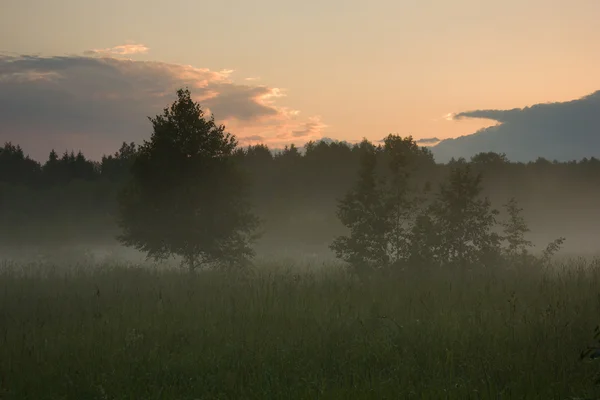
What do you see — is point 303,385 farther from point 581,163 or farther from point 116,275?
point 581,163

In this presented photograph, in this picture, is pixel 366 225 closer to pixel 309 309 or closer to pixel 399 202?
pixel 399 202

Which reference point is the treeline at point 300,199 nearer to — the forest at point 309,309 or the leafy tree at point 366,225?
Answer: the forest at point 309,309

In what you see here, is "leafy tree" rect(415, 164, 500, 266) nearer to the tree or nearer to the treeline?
the tree

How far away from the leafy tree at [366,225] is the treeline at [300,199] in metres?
18.4

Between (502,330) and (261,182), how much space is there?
110 feet

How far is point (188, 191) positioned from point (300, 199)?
77.2ft

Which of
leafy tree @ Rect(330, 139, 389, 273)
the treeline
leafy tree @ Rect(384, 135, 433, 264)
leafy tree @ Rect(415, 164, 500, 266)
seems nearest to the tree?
leafy tree @ Rect(330, 139, 389, 273)

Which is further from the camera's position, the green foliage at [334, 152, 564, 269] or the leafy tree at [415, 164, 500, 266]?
the leafy tree at [415, 164, 500, 266]

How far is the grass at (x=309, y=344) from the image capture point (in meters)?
6.29

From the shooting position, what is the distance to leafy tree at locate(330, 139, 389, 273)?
1425 cm

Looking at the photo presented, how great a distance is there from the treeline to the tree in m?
14.5

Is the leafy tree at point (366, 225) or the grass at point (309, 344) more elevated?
the leafy tree at point (366, 225)

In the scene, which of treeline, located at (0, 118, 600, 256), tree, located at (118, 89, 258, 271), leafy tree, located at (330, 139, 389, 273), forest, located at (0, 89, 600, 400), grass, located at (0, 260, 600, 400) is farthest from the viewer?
treeline, located at (0, 118, 600, 256)

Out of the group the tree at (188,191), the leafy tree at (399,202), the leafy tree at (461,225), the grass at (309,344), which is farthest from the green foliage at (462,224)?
the tree at (188,191)
